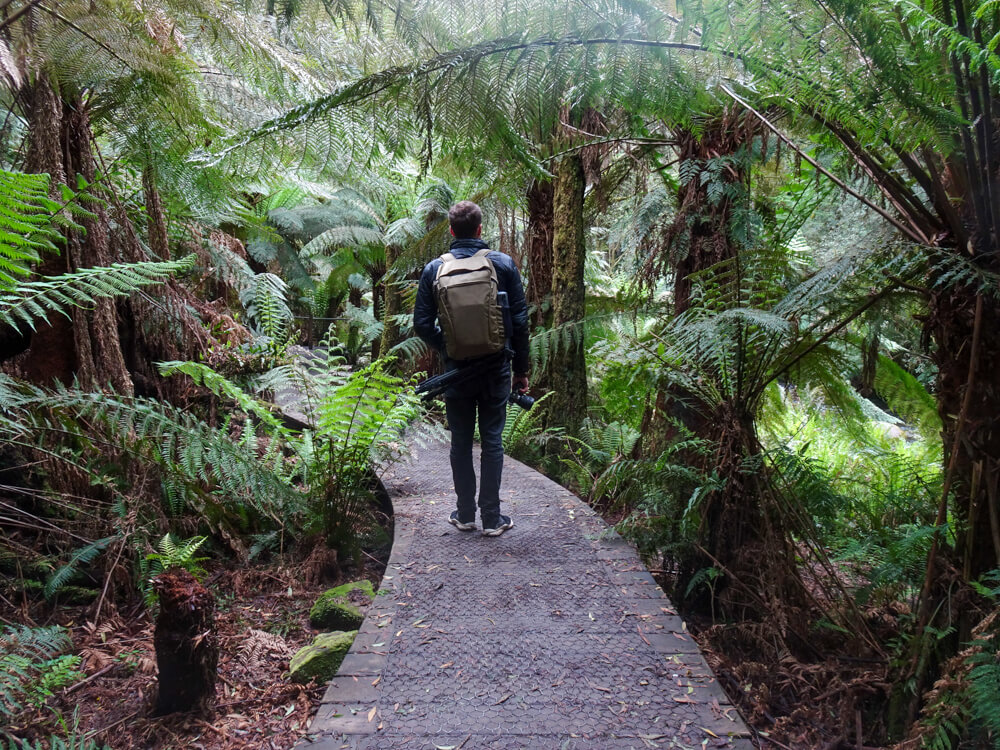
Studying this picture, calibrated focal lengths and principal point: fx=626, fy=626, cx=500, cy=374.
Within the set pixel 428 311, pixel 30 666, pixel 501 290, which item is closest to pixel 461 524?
pixel 428 311

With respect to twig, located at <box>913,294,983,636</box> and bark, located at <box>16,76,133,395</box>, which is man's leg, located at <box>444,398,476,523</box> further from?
twig, located at <box>913,294,983,636</box>

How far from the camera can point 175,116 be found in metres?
3.10

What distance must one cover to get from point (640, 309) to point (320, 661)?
Result: 320 centimetres

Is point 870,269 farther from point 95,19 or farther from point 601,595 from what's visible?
point 95,19

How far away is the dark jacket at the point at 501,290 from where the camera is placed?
→ 3.30 m

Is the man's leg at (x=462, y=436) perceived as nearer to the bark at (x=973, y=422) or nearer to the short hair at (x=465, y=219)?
the short hair at (x=465, y=219)

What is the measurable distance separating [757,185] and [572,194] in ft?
5.05

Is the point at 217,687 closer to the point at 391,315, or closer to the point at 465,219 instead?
the point at 465,219

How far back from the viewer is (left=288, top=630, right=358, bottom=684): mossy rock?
239cm

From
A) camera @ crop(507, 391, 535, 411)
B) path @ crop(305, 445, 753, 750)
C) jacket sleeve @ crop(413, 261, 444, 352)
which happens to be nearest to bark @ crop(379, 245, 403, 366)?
jacket sleeve @ crop(413, 261, 444, 352)

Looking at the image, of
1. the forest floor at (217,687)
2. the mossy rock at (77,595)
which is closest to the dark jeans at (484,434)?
the forest floor at (217,687)

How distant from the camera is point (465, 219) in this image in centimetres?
Result: 331

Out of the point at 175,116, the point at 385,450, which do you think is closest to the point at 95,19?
the point at 175,116

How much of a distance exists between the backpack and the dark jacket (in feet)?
0.47
